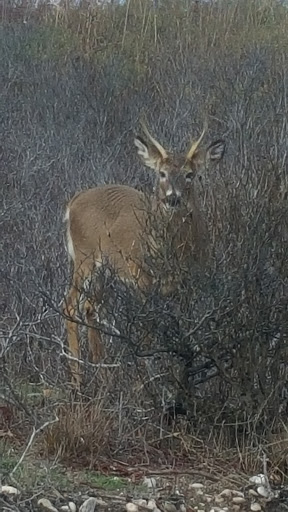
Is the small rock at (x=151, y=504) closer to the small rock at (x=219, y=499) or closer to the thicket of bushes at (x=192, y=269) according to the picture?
the small rock at (x=219, y=499)

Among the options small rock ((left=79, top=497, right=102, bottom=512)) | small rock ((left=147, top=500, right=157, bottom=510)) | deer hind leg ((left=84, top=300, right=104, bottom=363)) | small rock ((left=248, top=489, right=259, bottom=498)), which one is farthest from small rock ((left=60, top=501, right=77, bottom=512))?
deer hind leg ((left=84, top=300, right=104, bottom=363))

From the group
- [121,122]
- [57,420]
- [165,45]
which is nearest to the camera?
[57,420]

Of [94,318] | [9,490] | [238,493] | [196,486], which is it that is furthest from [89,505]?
[94,318]

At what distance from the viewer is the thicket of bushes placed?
5090 mm

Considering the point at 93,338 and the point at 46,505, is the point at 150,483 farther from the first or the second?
the point at 93,338

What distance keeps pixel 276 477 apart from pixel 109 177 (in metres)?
5.34

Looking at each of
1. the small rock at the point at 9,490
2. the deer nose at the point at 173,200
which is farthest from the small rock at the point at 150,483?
the deer nose at the point at 173,200

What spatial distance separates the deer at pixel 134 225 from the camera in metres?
5.44

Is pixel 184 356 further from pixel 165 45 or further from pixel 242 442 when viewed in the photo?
pixel 165 45

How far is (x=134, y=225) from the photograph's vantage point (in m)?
6.42

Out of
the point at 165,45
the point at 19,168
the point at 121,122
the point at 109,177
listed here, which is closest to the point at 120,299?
the point at 109,177

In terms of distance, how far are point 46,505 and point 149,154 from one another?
8.90 feet

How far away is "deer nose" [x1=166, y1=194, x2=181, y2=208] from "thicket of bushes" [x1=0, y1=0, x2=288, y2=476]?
164 mm

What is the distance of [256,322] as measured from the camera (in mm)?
5090
